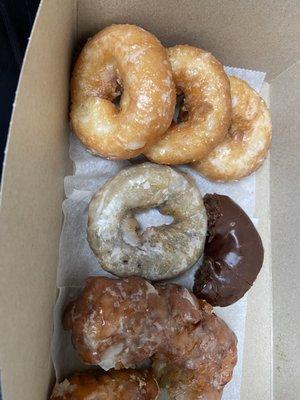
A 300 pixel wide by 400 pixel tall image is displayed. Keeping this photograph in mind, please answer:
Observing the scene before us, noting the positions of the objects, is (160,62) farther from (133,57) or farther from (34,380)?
(34,380)

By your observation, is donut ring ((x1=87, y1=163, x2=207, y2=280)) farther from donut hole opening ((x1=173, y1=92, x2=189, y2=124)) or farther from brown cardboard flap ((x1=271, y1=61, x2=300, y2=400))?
brown cardboard flap ((x1=271, y1=61, x2=300, y2=400))

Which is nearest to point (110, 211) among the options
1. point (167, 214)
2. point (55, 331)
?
point (167, 214)

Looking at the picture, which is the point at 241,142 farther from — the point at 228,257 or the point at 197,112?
the point at 228,257

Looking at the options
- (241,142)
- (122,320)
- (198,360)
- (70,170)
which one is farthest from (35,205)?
(241,142)

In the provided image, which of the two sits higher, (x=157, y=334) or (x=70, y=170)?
(x=70, y=170)

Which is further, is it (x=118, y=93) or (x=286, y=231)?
(x=286, y=231)

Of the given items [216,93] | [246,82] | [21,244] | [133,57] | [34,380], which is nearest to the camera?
[21,244]
